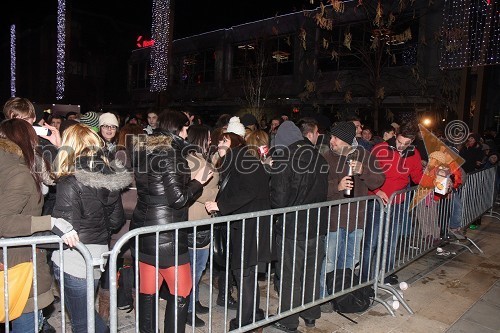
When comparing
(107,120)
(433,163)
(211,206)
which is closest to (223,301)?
(211,206)

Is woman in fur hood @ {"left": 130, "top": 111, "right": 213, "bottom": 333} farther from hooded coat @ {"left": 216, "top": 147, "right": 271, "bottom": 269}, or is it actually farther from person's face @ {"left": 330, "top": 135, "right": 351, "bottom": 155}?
person's face @ {"left": 330, "top": 135, "right": 351, "bottom": 155}

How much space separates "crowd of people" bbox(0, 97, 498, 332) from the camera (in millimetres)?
3002

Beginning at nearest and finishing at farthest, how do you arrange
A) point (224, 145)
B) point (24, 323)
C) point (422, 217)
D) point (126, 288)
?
point (24, 323), point (224, 145), point (126, 288), point (422, 217)

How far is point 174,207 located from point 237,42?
2793cm

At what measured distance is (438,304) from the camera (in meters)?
5.09

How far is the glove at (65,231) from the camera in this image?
2.74 meters

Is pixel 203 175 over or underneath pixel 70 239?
over

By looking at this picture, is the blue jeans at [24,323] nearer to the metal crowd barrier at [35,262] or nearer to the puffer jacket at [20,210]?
the puffer jacket at [20,210]

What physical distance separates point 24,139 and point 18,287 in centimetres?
111

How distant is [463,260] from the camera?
270 inches

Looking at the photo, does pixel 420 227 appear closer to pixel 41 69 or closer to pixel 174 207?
pixel 174 207

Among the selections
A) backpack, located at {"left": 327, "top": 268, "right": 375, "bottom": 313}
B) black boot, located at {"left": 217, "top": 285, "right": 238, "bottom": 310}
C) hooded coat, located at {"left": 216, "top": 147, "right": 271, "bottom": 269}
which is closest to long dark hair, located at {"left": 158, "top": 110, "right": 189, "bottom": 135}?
hooded coat, located at {"left": 216, "top": 147, "right": 271, "bottom": 269}

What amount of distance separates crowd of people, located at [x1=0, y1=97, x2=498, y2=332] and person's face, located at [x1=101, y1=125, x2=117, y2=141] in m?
0.01

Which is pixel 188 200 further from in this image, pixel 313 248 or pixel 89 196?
pixel 313 248
